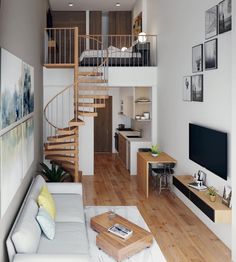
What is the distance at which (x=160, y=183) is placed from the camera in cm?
746

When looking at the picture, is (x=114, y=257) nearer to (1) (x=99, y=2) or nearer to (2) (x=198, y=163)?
(2) (x=198, y=163)

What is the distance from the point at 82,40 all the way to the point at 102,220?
8.42 meters

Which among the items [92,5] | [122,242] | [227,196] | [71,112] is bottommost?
[122,242]

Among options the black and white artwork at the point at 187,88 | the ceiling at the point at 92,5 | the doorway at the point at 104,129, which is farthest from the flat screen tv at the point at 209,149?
the doorway at the point at 104,129

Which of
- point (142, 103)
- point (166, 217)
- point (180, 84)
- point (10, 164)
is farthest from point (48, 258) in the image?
point (142, 103)

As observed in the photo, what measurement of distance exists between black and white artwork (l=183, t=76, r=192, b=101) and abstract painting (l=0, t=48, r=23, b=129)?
120 inches

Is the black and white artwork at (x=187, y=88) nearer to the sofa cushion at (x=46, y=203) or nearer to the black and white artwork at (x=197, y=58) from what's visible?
the black and white artwork at (x=197, y=58)

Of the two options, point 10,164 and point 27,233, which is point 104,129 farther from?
point 27,233

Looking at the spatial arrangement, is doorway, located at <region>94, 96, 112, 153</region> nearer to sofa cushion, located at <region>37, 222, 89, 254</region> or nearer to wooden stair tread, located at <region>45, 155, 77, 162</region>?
wooden stair tread, located at <region>45, 155, 77, 162</region>

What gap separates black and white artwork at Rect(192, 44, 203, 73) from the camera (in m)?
5.55

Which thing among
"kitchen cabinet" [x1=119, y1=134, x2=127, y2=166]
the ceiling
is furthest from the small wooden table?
the ceiling

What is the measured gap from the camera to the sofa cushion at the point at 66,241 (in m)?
3.58

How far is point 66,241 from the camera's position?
3.83m

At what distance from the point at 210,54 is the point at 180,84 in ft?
5.26
